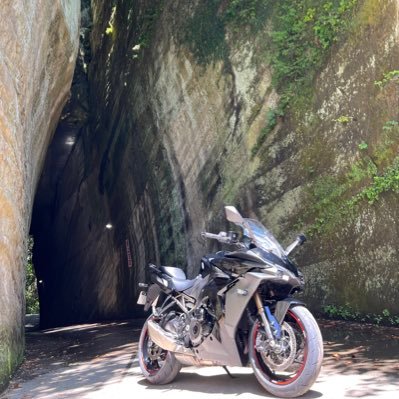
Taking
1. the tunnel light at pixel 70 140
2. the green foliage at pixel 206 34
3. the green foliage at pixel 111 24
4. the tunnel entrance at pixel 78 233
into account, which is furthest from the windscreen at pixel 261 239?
the tunnel light at pixel 70 140

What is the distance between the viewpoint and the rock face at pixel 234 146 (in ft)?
24.1

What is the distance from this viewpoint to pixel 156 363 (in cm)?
557

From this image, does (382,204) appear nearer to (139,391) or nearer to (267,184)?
(267,184)

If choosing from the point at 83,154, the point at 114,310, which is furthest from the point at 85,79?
the point at 114,310

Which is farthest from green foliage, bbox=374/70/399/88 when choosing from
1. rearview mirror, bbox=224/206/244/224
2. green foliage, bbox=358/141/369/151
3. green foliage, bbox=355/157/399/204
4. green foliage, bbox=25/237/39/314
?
green foliage, bbox=25/237/39/314

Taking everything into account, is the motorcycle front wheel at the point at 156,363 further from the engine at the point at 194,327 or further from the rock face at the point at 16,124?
the rock face at the point at 16,124

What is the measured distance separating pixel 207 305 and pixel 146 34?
7496mm

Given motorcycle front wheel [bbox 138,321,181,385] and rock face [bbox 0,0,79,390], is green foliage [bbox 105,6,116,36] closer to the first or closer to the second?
rock face [bbox 0,0,79,390]

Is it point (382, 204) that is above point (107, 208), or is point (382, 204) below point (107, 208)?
below

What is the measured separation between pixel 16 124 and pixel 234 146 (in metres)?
3.46

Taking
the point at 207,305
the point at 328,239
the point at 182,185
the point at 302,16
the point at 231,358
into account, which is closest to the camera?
the point at 231,358

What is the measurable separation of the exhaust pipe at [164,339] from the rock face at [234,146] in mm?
2764

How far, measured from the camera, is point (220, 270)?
16.4ft

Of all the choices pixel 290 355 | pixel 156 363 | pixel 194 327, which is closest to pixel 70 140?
pixel 156 363
